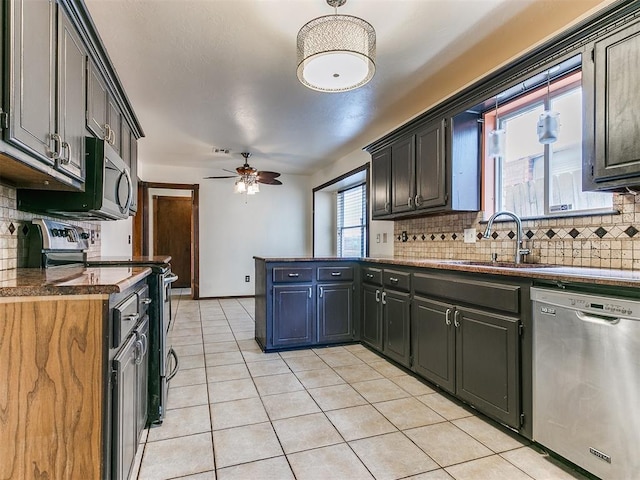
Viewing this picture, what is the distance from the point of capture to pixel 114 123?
2621mm

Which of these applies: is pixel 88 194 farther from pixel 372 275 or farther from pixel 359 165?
pixel 359 165

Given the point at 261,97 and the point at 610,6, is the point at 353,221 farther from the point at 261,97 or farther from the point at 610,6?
the point at 610,6

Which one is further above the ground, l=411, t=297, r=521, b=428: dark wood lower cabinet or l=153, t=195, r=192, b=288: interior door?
l=153, t=195, r=192, b=288: interior door

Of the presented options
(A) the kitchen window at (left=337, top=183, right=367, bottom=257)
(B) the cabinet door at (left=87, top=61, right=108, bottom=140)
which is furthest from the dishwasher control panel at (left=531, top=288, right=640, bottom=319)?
(A) the kitchen window at (left=337, top=183, right=367, bottom=257)

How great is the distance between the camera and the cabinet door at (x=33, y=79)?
1206 mm

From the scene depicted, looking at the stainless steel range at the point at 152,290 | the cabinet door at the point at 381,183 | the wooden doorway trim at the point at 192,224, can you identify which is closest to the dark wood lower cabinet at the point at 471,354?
the cabinet door at the point at 381,183

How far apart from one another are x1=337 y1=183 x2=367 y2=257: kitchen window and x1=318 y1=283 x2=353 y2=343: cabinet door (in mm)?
2015

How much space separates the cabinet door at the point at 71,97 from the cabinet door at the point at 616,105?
8.08 ft

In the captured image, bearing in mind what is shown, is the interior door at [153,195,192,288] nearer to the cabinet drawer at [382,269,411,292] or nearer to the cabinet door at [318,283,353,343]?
the cabinet door at [318,283,353,343]

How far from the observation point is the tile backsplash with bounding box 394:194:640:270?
1909mm

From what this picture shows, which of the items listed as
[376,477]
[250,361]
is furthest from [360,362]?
[376,477]

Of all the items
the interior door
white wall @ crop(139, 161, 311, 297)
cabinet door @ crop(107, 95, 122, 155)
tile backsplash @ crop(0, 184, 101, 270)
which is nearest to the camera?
tile backsplash @ crop(0, 184, 101, 270)

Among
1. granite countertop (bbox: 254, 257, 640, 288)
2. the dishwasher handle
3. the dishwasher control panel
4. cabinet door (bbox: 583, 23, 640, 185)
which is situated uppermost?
cabinet door (bbox: 583, 23, 640, 185)

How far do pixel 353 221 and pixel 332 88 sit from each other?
4.03m
